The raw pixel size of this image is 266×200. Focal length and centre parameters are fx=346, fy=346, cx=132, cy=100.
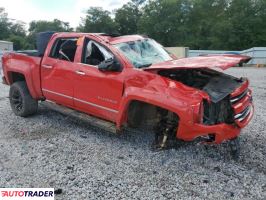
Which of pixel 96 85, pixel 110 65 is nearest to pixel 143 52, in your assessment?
pixel 110 65

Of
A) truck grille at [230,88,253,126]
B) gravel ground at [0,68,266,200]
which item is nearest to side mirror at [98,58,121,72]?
gravel ground at [0,68,266,200]

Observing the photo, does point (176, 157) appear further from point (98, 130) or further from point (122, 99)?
point (98, 130)

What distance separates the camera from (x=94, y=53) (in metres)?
5.98

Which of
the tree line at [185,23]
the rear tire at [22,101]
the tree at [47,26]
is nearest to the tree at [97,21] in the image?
the tree line at [185,23]

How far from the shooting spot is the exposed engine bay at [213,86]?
4613mm

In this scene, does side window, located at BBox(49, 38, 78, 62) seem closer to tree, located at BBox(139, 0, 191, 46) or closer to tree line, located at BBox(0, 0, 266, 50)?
tree line, located at BBox(0, 0, 266, 50)

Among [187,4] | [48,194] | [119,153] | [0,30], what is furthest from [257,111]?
[0,30]

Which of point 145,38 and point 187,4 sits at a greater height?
point 187,4

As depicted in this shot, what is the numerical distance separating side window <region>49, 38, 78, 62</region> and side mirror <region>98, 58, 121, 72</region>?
1.07m

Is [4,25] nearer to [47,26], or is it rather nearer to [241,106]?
[47,26]

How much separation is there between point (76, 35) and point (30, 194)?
333 cm

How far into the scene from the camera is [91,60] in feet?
19.4

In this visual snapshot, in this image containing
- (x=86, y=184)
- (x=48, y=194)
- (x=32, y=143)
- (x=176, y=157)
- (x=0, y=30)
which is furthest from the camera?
(x=0, y=30)

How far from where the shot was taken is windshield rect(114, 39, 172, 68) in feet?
18.1
